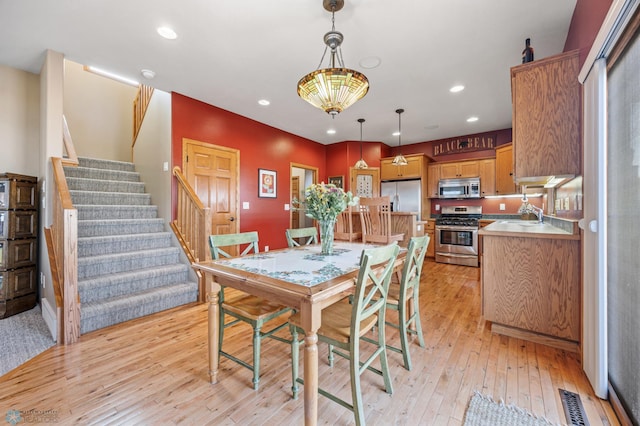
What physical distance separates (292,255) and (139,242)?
241 centimetres

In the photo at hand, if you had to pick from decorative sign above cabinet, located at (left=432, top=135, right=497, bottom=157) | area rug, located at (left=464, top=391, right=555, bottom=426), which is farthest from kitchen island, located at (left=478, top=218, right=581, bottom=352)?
decorative sign above cabinet, located at (left=432, top=135, right=497, bottom=157)

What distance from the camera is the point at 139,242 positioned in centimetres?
334

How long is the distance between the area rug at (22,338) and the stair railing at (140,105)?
10.4 ft

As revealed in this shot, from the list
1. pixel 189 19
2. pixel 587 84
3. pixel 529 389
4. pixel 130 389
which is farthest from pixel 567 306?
pixel 189 19

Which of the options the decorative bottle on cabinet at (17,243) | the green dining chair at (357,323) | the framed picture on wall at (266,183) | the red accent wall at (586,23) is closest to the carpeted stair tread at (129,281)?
the decorative bottle on cabinet at (17,243)

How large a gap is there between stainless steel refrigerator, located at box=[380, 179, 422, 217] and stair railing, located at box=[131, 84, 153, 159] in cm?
485

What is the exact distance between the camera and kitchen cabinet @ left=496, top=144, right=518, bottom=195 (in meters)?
4.81

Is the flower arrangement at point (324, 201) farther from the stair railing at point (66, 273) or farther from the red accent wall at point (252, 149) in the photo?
the red accent wall at point (252, 149)

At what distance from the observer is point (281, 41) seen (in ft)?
8.34

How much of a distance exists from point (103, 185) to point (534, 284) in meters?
5.28

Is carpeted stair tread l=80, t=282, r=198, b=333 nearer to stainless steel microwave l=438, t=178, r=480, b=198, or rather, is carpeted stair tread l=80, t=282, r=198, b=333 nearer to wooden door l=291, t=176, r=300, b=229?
wooden door l=291, t=176, r=300, b=229

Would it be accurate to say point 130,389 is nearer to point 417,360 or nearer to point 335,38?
point 417,360

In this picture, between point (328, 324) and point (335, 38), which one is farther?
point (335, 38)

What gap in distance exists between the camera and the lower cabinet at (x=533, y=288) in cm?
207
